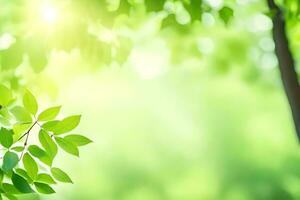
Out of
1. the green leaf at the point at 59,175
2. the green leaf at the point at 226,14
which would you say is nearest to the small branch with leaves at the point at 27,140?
the green leaf at the point at 59,175

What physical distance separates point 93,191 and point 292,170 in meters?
5.45

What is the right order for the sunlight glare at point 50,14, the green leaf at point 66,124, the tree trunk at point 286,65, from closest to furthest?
1. the green leaf at point 66,124
2. the tree trunk at point 286,65
3. the sunlight glare at point 50,14

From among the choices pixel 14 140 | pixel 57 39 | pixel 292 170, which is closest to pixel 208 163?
pixel 292 170

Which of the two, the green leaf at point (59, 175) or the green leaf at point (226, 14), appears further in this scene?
the green leaf at point (226, 14)

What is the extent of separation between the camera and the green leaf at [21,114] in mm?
2275

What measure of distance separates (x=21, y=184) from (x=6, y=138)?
0.18 m

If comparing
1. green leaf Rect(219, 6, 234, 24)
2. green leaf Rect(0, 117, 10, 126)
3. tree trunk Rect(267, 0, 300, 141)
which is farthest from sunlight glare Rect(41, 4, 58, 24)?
green leaf Rect(0, 117, 10, 126)

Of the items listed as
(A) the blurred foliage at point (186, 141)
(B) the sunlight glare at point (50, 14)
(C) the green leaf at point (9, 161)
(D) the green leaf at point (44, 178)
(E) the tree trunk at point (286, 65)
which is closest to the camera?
(C) the green leaf at point (9, 161)

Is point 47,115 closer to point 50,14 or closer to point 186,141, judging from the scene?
point 50,14

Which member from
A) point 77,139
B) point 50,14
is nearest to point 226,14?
point 50,14

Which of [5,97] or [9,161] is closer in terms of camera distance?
[9,161]

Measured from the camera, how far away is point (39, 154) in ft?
7.52

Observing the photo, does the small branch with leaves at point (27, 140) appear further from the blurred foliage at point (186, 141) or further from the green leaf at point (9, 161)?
the blurred foliage at point (186, 141)

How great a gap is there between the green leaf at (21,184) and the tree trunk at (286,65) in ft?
5.73
